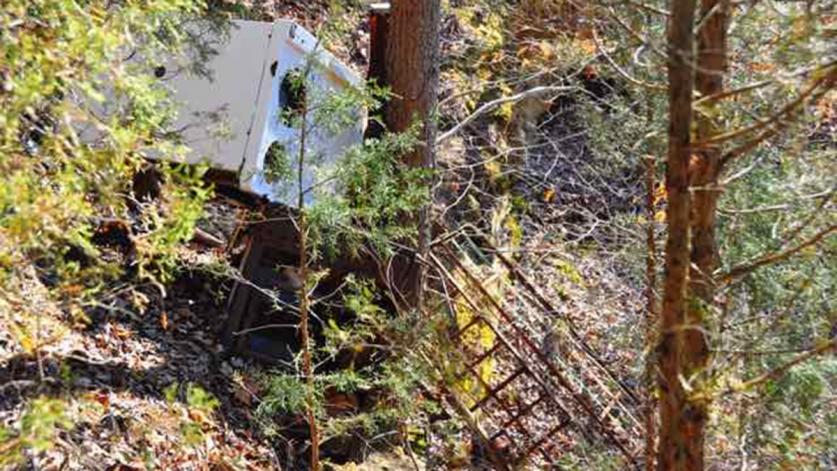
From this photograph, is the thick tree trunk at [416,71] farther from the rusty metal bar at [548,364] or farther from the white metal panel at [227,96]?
the white metal panel at [227,96]

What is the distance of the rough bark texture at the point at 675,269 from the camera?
3.49 meters

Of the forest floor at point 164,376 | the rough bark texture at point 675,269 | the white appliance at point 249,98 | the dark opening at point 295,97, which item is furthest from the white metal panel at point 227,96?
the rough bark texture at point 675,269

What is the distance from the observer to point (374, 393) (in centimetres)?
716

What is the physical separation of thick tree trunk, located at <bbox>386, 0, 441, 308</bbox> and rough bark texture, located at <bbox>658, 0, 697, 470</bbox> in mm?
3918

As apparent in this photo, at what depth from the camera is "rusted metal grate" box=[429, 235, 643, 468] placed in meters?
7.82

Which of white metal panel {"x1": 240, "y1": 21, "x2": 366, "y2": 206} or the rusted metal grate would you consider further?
the rusted metal grate

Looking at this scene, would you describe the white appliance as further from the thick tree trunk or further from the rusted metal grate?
the rusted metal grate

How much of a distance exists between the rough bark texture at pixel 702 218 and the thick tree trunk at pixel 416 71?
3732 millimetres

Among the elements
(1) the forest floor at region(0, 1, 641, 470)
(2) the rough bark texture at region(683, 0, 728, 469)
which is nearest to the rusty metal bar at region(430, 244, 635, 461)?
(1) the forest floor at region(0, 1, 641, 470)

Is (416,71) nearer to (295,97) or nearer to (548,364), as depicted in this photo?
(295,97)

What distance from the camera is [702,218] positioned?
3.95m

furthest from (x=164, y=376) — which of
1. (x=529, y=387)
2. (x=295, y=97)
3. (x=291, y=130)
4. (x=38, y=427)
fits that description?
(x=38, y=427)

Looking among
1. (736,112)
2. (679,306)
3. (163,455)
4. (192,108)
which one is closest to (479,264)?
(192,108)

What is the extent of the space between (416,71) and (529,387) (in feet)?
10.9
